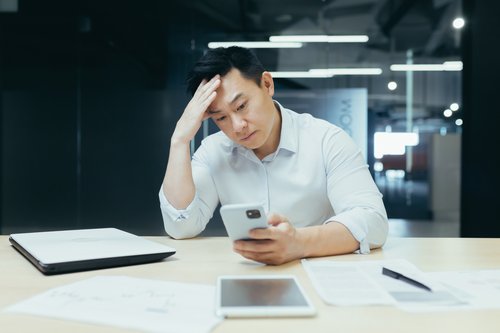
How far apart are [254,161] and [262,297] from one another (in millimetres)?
885

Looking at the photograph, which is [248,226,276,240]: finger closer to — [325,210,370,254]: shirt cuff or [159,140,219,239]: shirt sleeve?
[325,210,370,254]: shirt cuff

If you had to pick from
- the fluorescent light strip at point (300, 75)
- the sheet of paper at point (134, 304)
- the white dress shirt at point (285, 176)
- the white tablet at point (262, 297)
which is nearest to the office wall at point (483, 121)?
the fluorescent light strip at point (300, 75)

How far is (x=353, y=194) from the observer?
1.39 m

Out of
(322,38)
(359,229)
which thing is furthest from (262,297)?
(322,38)

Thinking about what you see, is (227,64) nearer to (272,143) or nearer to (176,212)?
(272,143)

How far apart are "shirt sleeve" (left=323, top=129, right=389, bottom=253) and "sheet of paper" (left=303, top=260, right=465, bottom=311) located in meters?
0.17

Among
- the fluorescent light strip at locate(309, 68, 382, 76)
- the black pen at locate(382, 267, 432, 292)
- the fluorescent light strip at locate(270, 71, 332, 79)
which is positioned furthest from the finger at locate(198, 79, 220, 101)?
the fluorescent light strip at locate(309, 68, 382, 76)

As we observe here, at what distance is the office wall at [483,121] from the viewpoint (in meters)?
3.73

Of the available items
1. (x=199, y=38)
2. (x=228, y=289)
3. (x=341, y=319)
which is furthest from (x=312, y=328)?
(x=199, y=38)

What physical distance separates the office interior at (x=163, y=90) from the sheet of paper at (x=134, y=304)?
3.57 metres

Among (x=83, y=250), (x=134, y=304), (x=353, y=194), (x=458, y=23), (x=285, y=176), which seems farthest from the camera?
(x=458, y=23)

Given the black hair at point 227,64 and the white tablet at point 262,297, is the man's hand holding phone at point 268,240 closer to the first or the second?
the white tablet at point 262,297

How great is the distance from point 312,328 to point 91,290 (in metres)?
0.41

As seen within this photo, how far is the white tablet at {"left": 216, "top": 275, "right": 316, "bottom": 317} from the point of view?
0.71 m
